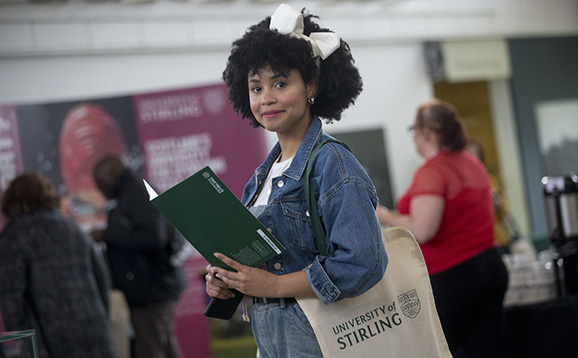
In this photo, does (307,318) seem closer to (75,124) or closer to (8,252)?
(8,252)

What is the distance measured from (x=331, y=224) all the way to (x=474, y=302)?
160 cm

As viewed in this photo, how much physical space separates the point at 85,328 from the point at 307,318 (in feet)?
8.05

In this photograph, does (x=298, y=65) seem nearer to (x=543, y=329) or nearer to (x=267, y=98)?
(x=267, y=98)

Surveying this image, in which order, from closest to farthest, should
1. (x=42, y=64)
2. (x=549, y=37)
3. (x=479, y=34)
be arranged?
(x=42, y=64) → (x=479, y=34) → (x=549, y=37)

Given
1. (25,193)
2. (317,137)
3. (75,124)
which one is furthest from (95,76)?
(317,137)

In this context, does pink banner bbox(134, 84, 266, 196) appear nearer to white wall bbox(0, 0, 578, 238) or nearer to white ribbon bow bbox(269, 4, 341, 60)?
white wall bbox(0, 0, 578, 238)

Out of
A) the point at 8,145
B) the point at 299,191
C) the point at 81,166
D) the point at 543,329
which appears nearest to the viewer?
the point at 299,191

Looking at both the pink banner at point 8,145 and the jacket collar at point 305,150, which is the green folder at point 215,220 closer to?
the jacket collar at point 305,150

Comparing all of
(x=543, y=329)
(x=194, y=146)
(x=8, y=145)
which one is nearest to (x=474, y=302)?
(x=543, y=329)

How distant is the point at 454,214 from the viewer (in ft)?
9.80

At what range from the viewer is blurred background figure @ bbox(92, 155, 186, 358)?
170 inches

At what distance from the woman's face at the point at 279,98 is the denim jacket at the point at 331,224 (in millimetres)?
64

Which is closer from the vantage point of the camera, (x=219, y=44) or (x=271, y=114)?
(x=271, y=114)

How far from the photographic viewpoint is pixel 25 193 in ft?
12.3
